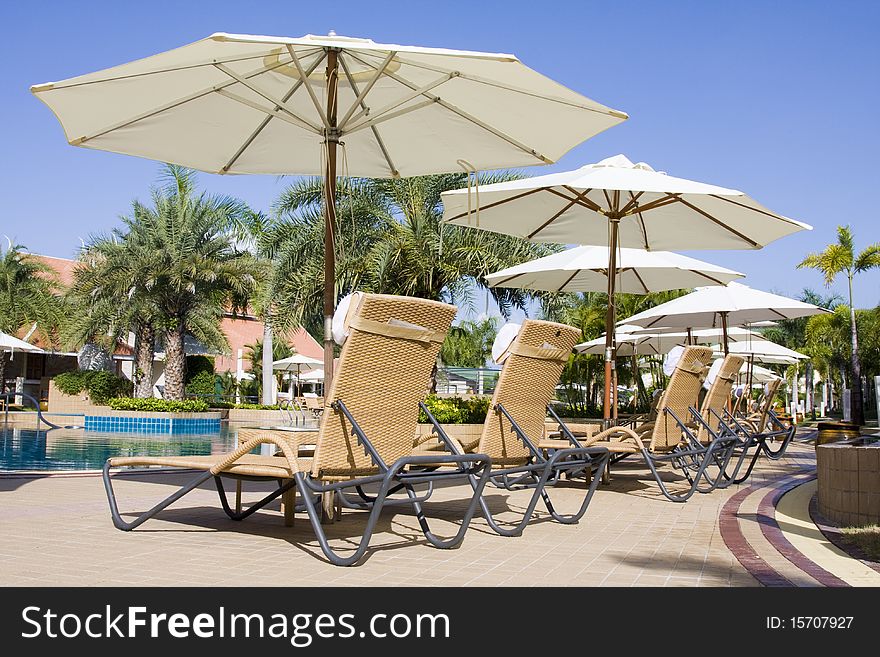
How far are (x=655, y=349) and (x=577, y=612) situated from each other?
55.4 feet

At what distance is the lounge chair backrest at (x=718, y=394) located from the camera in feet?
27.1

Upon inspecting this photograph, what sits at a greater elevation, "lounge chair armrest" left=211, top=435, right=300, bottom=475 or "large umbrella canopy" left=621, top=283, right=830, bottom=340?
"large umbrella canopy" left=621, top=283, right=830, bottom=340

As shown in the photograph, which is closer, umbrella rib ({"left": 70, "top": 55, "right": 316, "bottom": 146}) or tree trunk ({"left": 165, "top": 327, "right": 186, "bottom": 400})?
umbrella rib ({"left": 70, "top": 55, "right": 316, "bottom": 146})

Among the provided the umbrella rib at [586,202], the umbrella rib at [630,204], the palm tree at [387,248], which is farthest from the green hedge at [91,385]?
the umbrella rib at [630,204]

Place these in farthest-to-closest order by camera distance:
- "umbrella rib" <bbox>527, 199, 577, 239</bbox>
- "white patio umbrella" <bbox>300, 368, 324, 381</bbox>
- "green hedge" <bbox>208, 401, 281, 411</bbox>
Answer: "white patio umbrella" <bbox>300, 368, 324, 381</bbox>
"green hedge" <bbox>208, 401, 281, 411</bbox>
"umbrella rib" <bbox>527, 199, 577, 239</bbox>

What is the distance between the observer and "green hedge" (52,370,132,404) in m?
28.2

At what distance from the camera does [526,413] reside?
5.77 meters

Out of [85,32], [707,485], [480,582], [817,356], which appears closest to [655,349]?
[707,485]

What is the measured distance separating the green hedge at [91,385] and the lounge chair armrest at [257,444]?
25581 mm

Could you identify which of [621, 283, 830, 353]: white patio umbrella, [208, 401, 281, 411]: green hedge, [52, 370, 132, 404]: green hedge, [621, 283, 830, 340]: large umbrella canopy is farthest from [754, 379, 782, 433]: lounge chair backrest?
[52, 370, 132, 404]: green hedge

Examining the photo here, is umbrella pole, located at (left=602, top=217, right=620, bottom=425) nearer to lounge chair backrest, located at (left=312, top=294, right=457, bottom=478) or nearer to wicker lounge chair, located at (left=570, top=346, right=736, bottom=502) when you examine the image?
wicker lounge chair, located at (left=570, top=346, right=736, bottom=502)

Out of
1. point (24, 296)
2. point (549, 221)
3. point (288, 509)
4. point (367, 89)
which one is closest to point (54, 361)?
point (24, 296)

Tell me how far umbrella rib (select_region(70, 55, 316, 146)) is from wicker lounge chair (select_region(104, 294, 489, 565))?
2341 mm

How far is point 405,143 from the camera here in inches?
277
